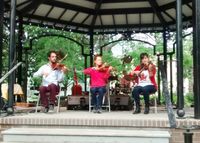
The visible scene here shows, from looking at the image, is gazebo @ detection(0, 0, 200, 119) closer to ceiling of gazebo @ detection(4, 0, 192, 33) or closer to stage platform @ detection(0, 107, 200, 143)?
ceiling of gazebo @ detection(4, 0, 192, 33)

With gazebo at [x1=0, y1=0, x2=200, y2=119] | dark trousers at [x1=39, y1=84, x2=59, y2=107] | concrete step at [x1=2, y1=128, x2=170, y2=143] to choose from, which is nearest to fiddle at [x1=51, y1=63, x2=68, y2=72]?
dark trousers at [x1=39, y1=84, x2=59, y2=107]

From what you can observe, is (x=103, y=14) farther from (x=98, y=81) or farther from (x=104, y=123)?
(x=104, y=123)

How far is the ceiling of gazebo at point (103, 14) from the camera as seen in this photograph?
1249cm

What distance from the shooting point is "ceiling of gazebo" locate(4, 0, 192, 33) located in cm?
1249

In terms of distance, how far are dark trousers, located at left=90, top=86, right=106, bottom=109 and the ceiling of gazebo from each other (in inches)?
190

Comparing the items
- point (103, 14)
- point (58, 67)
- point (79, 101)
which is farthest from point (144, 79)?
point (103, 14)

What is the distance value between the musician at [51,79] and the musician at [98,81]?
2.01 feet

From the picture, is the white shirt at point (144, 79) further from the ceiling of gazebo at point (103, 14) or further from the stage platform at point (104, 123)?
the ceiling of gazebo at point (103, 14)

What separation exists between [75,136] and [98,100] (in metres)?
2.37

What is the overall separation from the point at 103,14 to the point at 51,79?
6.03 meters

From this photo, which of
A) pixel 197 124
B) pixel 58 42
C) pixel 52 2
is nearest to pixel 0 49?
pixel 197 124

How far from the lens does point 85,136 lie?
5625 millimetres

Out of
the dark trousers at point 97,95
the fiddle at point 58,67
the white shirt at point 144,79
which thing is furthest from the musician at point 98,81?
the white shirt at point 144,79

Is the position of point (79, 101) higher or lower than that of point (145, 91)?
lower
